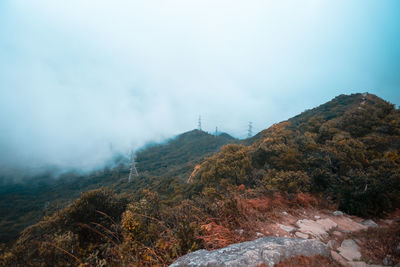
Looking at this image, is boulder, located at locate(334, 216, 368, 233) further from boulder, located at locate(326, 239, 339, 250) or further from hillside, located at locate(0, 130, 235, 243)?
hillside, located at locate(0, 130, 235, 243)

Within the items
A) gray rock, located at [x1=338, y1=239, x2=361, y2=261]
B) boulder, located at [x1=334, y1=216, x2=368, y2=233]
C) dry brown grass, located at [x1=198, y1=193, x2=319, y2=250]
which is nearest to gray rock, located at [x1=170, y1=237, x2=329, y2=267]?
dry brown grass, located at [x1=198, y1=193, x2=319, y2=250]

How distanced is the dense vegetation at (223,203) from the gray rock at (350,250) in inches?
78.1

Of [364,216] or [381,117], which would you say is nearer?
[364,216]

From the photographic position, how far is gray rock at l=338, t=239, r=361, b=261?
125 inches

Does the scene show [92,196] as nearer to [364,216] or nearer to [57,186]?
[364,216]

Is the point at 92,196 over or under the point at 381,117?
under

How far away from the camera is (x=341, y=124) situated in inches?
709

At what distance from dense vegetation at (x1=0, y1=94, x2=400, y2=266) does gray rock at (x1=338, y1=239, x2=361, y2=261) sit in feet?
6.51

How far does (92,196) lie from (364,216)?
13.5m

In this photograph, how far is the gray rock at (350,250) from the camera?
3.19 metres

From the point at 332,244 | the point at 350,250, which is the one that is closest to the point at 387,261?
the point at 350,250

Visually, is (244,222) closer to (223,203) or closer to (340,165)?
(223,203)

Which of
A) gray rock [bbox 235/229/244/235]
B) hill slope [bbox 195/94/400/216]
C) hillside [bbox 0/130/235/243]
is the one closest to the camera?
gray rock [bbox 235/229/244/235]

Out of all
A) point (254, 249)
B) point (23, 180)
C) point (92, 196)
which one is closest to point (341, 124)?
point (254, 249)
